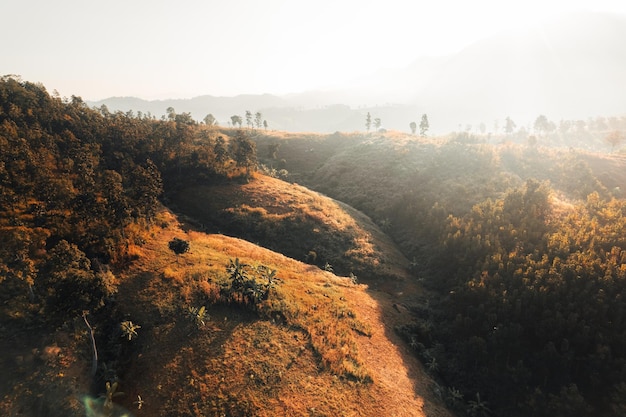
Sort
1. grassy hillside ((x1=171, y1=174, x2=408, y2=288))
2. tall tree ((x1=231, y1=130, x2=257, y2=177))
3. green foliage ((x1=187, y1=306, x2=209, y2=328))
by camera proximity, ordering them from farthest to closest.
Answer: tall tree ((x1=231, y1=130, x2=257, y2=177)) → grassy hillside ((x1=171, y1=174, x2=408, y2=288)) → green foliage ((x1=187, y1=306, x2=209, y2=328))

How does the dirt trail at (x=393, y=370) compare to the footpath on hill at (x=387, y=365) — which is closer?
the footpath on hill at (x=387, y=365)

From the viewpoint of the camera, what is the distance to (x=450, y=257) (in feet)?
179

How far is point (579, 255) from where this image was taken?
40.2 metres

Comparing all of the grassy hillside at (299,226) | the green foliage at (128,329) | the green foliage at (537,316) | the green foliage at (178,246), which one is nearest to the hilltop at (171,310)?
the green foliage at (128,329)

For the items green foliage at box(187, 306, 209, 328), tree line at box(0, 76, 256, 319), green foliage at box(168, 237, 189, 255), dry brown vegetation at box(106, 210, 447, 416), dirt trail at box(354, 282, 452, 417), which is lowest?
dirt trail at box(354, 282, 452, 417)

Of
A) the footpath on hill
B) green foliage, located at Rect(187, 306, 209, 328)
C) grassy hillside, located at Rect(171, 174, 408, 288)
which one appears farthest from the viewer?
grassy hillside, located at Rect(171, 174, 408, 288)

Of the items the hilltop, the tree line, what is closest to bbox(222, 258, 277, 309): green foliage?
the hilltop

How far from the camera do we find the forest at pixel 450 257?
30500 mm

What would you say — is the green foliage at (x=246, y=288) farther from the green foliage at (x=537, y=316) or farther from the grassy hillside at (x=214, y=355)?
the green foliage at (x=537, y=316)

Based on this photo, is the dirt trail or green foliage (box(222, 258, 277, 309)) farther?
green foliage (box(222, 258, 277, 309))

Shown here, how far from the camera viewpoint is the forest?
30500 millimetres

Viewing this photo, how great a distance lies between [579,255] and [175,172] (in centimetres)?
7602

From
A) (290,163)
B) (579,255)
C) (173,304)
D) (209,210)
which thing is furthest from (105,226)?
(290,163)

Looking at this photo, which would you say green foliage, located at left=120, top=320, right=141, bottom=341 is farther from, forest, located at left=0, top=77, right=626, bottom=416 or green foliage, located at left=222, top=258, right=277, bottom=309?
green foliage, located at left=222, top=258, right=277, bottom=309
